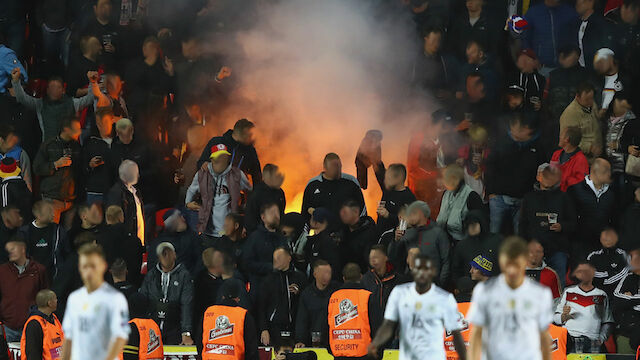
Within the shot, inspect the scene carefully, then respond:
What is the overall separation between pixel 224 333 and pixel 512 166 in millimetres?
4551

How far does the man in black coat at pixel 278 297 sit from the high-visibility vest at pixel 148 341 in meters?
1.37

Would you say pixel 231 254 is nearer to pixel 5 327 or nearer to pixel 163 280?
pixel 163 280

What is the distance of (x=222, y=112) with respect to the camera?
16.8m

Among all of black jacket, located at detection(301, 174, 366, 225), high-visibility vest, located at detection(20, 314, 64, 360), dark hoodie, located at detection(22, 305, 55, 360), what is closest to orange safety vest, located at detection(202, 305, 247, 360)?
high-visibility vest, located at detection(20, 314, 64, 360)

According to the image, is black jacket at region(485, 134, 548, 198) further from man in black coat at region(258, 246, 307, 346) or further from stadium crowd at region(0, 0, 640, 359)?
man in black coat at region(258, 246, 307, 346)

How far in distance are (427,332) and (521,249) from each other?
131 centimetres

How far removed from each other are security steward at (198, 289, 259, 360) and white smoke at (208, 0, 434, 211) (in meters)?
5.30

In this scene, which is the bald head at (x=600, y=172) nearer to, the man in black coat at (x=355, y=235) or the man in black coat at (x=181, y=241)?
the man in black coat at (x=355, y=235)

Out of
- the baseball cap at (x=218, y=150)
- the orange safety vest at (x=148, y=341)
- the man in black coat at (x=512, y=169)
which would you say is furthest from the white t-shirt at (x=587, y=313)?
the baseball cap at (x=218, y=150)

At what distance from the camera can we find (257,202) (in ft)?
45.5

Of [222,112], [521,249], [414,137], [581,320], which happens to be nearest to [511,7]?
[414,137]

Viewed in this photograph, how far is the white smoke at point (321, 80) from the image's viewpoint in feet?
55.6

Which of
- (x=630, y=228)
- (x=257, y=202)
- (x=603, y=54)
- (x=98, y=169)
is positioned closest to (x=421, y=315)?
(x=257, y=202)

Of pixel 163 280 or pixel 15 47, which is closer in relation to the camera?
pixel 163 280
